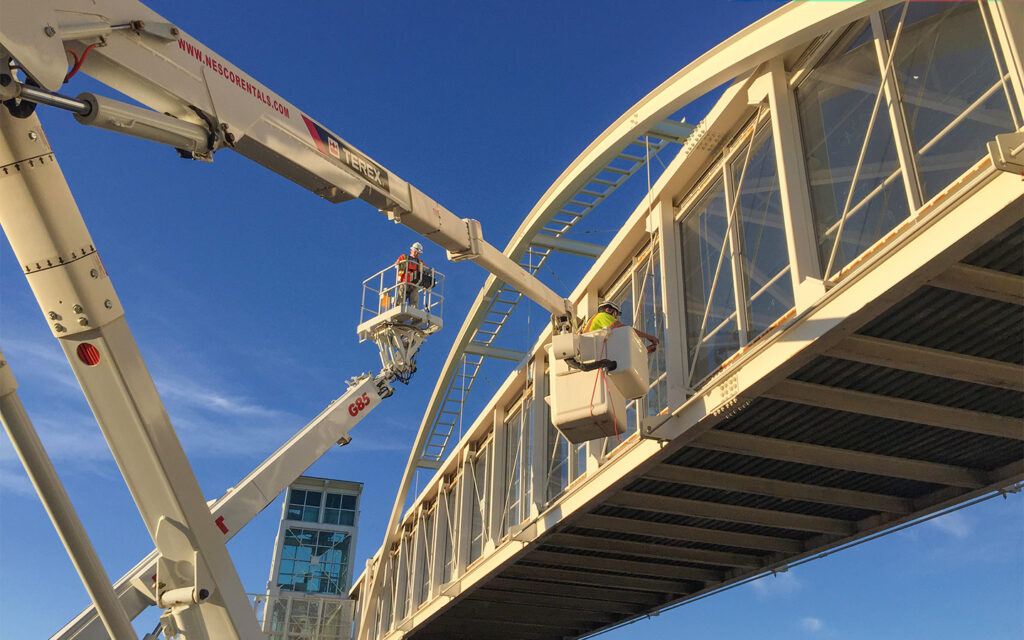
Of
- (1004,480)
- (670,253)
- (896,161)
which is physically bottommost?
(1004,480)

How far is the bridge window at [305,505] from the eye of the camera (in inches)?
1885

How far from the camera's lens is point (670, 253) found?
15.8 metres

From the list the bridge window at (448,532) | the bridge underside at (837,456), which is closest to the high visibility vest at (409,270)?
the bridge window at (448,532)

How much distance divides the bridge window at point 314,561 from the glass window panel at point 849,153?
1555 inches

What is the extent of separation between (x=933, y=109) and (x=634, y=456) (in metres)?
7.40

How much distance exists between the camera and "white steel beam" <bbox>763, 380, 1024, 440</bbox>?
41.8ft

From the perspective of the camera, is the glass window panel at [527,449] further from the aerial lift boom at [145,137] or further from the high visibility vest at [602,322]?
the aerial lift boom at [145,137]

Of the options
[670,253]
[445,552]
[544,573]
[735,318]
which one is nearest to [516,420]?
[544,573]

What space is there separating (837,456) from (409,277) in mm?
13037

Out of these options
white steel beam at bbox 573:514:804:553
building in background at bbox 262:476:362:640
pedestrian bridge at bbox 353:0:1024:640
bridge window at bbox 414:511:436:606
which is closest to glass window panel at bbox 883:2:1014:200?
pedestrian bridge at bbox 353:0:1024:640

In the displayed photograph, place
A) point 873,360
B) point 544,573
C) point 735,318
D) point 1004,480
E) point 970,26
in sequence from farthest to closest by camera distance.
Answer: point 544,573 < point 1004,480 < point 735,318 < point 873,360 < point 970,26

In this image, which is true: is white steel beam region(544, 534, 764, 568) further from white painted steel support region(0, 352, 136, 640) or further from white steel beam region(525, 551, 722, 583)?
white painted steel support region(0, 352, 136, 640)

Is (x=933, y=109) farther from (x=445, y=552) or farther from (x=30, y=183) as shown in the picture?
(x=445, y=552)

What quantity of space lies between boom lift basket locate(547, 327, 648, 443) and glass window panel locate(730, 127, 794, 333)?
2.03 m
